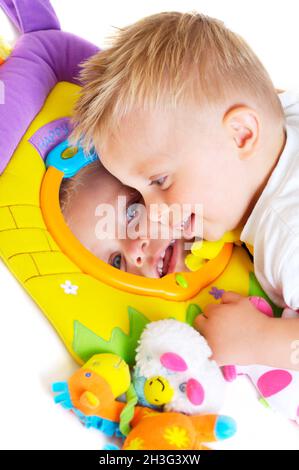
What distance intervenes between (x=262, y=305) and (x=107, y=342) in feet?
0.83

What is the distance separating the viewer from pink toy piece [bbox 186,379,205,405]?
78 centimetres

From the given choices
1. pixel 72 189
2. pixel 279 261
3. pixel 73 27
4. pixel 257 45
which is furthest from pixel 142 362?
pixel 257 45

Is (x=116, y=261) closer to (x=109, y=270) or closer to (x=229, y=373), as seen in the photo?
(x=109, y=270)

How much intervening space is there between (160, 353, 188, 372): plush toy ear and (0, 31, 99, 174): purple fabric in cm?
42

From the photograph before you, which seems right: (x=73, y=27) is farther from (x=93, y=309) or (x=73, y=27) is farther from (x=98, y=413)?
(x=98, y=413)

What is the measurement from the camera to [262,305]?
37.6 inches

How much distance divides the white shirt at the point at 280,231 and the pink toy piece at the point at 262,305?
3cm

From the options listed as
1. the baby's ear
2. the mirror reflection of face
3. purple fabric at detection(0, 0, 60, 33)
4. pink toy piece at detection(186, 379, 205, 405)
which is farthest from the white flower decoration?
purple fabric at detection(0, 0, 60, 33)

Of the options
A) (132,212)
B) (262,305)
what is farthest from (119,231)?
(262,305)

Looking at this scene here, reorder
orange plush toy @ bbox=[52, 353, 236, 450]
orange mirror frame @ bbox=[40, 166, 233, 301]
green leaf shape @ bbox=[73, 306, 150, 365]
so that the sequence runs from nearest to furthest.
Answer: orange plush toy @ bbox=[52, 353, 236, 450], green leaf shape @ bbox=[73, 306, 150, 365], orange mirror frame @ bbox=[40, 166, 233, 301]

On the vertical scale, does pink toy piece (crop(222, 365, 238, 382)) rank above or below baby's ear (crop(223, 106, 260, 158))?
below

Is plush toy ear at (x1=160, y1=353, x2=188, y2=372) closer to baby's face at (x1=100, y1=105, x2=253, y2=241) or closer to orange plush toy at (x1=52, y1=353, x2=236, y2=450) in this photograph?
orange plush toy at (x1=52, y1=353, x2=236, y2=450)

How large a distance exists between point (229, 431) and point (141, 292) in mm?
261
